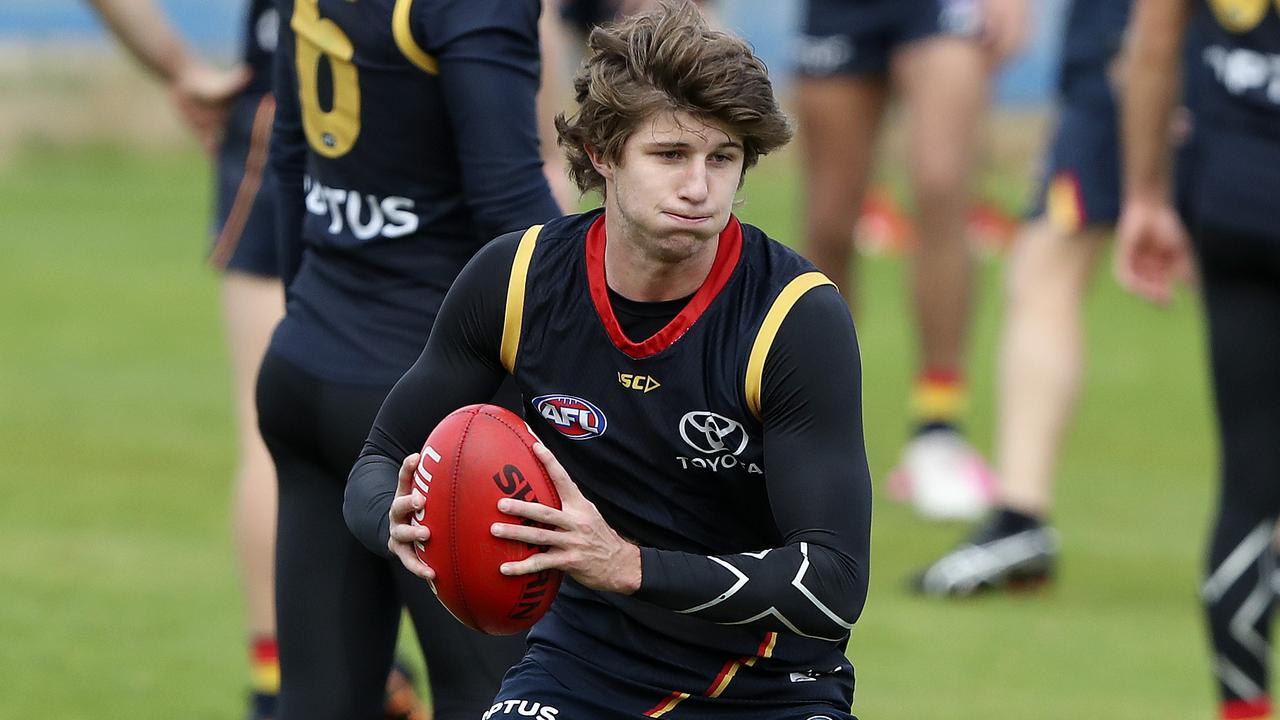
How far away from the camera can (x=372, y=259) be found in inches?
165

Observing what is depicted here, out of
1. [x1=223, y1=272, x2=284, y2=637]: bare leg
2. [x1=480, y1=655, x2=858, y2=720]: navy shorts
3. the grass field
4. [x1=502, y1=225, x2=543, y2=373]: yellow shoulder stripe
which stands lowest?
the grass field

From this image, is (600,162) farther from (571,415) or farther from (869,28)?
(869,28)

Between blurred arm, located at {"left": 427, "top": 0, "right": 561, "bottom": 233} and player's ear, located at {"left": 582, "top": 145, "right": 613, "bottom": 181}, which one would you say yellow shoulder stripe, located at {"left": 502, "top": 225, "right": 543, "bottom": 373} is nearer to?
player's ear, located at {"left": 582, "top": 145, "right": 613, "bottom": 181}

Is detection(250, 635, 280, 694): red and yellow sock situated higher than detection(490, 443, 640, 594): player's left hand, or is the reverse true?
detection(490, 443, 640, 594): player's left hand

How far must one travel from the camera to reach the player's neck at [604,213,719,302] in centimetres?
360

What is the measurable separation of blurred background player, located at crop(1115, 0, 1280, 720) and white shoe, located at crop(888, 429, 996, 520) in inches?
114

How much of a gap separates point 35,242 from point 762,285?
12483 millimetres

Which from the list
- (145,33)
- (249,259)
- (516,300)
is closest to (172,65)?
(145,33)

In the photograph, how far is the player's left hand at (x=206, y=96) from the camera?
Answer: 5.83 meters

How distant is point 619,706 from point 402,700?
165cm

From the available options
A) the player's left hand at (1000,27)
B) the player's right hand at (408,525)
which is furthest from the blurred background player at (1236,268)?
the player's left hand at (1000,27)

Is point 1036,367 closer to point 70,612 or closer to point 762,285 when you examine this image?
point 70,612

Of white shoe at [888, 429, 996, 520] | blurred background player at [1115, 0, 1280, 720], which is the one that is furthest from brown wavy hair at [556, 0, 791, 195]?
white shoe at [888, 429, 996, 520]

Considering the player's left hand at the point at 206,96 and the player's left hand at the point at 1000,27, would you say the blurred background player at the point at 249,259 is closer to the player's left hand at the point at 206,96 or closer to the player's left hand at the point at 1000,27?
the player's left hand at the point at 206,96
